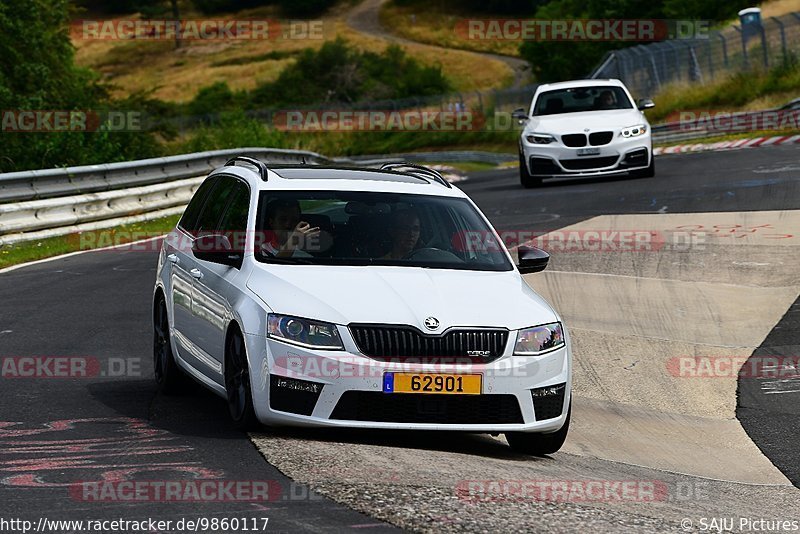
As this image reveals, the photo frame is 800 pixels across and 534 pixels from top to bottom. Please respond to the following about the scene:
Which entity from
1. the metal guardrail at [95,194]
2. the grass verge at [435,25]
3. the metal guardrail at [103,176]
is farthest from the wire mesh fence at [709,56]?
the grass verge at [435,25]

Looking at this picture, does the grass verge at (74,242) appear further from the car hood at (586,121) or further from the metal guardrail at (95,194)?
the car hood at (586,121)

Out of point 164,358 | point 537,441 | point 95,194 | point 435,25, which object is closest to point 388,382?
point 537,441

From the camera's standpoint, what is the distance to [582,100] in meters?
25.8

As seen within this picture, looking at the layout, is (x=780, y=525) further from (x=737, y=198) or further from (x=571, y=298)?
(x=737, y=198)

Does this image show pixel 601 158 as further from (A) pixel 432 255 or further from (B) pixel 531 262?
(A) pixel 432 255

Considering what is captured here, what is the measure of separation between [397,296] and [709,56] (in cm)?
4036

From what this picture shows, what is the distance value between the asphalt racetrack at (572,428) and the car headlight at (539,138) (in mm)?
4742

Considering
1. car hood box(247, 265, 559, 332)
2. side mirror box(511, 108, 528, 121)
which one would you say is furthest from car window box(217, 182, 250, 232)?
side mirror box(511, 108, 528, 121)

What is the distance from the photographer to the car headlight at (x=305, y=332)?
25.3 ft

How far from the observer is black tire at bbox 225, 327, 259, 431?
313 inches

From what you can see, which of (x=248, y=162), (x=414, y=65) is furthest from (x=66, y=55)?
(x=414, y=65)

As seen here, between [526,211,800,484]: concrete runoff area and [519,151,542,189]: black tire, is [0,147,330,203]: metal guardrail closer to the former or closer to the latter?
[519,151,542,189]: black tire

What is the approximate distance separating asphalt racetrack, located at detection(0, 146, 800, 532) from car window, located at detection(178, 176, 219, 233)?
119 centimetres

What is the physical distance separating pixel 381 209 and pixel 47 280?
7777 millimetres
